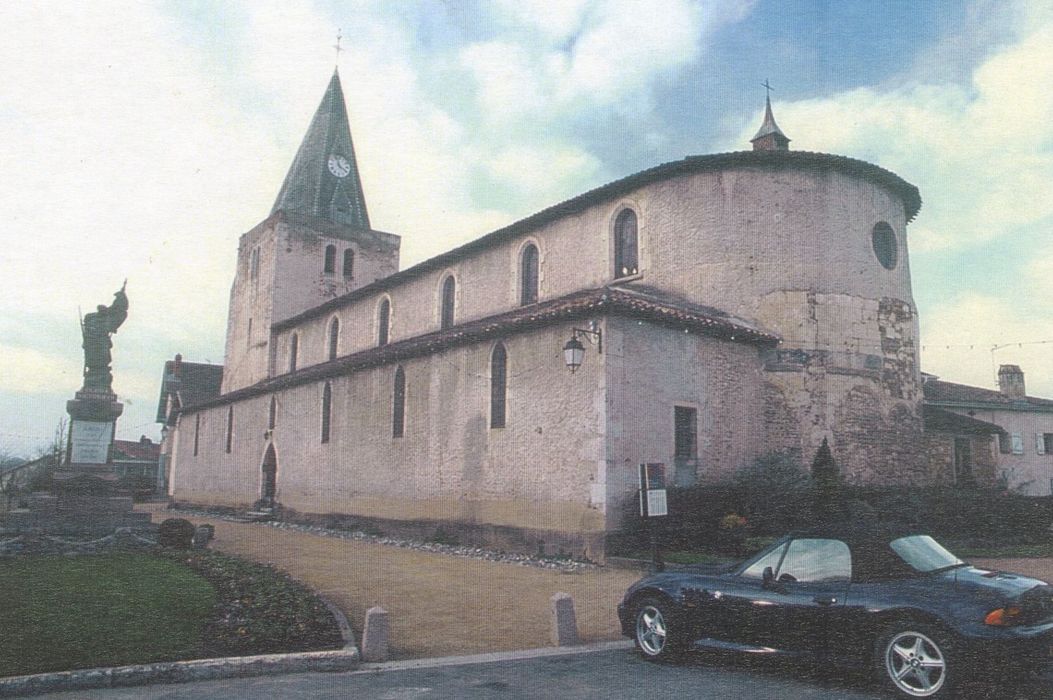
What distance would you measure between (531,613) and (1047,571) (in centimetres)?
926

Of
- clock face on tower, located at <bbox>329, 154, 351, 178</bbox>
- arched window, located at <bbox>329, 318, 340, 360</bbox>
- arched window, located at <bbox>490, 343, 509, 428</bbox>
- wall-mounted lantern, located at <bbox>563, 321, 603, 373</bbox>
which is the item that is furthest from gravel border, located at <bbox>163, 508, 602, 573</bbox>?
clock face on tower, located at <bbox>329, 154, 351, 178</bbox>

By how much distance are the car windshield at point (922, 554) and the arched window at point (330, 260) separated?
114ft

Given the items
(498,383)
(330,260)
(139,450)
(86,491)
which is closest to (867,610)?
(498,383)

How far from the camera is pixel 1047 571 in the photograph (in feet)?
42.0

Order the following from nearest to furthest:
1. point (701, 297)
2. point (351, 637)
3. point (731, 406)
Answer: point (351, 637) → point (731, 406) → point (701, 297)

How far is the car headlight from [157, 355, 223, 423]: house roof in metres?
48.3

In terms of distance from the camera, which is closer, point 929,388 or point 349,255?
point 929,388

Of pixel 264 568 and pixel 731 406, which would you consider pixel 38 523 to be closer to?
pixel 264 568

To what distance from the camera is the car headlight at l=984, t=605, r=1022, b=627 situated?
5289 millimetres

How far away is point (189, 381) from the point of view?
167 feet

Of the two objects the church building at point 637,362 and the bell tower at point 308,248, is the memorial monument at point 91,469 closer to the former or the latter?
the church building at point 637,362

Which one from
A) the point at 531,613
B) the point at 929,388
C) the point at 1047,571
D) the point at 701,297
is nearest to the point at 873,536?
the point at 531,613

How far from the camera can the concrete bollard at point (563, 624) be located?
784cm

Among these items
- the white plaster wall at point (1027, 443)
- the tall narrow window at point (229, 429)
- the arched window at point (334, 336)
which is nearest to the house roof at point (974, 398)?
the white plaster wall at point (1027, 443)
